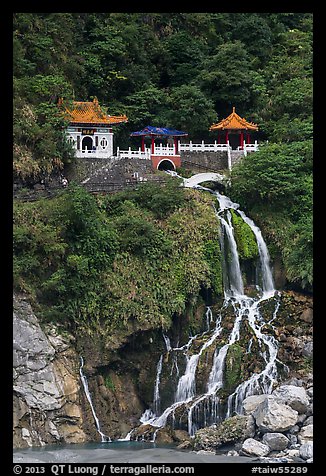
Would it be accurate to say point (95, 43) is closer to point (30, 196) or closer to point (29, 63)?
point (29, 63)

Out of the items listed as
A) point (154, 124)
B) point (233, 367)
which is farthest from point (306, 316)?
point (154, 124)

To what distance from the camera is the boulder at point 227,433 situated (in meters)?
18.8

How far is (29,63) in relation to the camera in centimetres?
2786

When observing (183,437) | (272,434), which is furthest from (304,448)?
(183,437)

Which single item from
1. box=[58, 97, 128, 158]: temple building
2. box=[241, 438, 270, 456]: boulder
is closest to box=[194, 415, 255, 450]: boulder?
box=[241, 438, 270, 456]: boulder

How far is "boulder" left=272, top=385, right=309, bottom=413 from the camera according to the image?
19.0m

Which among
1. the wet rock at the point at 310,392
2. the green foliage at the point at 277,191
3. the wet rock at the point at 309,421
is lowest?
the wet rock at the point at 309,421

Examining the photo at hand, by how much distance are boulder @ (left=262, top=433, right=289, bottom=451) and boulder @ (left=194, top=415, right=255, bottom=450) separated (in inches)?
26.8

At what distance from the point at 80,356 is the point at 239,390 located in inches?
175

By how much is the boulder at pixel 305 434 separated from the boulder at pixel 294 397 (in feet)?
1.79

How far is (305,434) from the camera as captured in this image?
723 inches

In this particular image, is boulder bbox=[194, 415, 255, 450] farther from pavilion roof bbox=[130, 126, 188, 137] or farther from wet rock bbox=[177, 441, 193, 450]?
pavilion roof bbox=[130, 126, 188, 137]

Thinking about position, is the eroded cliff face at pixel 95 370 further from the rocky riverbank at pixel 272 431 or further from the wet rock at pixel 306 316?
the rocky riverbank at pixel 272 431

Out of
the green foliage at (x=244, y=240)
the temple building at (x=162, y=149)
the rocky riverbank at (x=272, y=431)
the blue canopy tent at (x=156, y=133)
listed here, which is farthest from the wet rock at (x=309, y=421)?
the blue canopy tent at (x=156, y=133)
